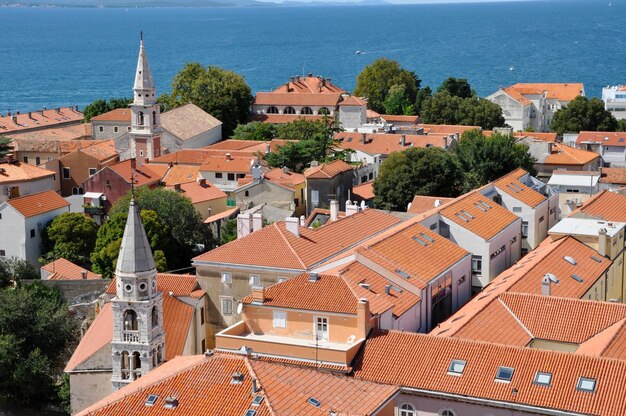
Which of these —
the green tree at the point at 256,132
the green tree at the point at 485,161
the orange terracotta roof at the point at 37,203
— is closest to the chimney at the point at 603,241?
the green tree at the point at 485,161

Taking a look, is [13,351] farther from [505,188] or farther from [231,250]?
[505,188]

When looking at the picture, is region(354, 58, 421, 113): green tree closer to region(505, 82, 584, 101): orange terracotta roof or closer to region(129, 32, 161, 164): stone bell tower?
region(505, 82, 584, 101): orange terracotta roof

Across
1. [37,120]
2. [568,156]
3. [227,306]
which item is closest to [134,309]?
[227,306]

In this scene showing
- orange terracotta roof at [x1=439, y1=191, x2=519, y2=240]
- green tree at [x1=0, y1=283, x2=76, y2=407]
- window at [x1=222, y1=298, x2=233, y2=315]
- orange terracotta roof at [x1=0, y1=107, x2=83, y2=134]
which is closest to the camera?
green tree at [x1=0, y1=283, x2=76, y2=407]

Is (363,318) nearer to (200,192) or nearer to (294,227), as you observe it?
(294,227)

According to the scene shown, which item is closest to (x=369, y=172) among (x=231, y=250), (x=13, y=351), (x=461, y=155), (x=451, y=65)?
(x=461, y=155)

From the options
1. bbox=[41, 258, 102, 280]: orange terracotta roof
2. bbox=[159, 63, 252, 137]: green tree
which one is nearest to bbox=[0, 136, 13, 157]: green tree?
bbox=[41, 258, 102, 280]: orange terracotta roof

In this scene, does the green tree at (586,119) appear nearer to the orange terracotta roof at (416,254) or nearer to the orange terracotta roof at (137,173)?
the orange terracotta roof at (137,173)
